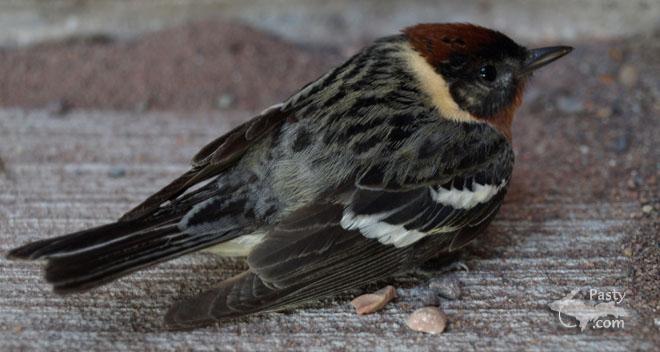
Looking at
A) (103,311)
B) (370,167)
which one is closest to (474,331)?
(370,167)

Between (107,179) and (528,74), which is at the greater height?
(528,74)

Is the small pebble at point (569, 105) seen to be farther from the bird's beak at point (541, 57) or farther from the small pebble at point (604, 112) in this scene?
the bird's beak at point (541, 57)

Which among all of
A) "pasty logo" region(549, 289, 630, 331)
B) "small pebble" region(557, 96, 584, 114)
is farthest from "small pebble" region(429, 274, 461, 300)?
"small pebble" region(557, 96, 584, 114)

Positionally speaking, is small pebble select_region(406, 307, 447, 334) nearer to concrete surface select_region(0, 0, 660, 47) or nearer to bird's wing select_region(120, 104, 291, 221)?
bird's wing select_region(120, 104, 291, 221)

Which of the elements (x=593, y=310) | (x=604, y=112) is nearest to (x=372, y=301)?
(x=593, y=310)

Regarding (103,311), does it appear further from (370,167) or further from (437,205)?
(437,205)

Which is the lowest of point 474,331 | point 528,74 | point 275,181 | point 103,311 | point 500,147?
point 103,311
